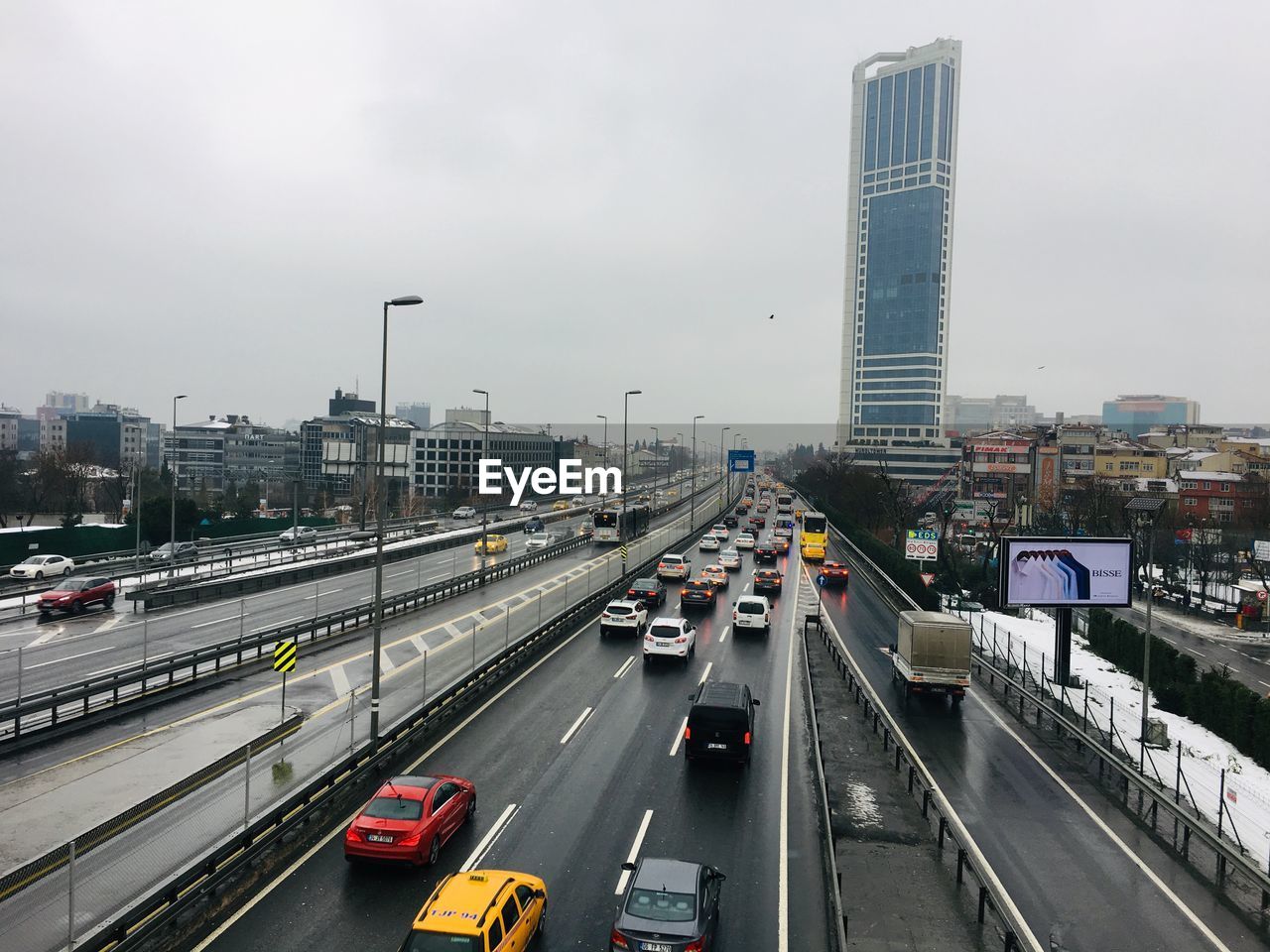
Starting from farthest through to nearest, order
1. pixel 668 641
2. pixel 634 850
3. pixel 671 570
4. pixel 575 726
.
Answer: pixel 671 570, pixel 668 641, pixel 575 726, pixel 634 850

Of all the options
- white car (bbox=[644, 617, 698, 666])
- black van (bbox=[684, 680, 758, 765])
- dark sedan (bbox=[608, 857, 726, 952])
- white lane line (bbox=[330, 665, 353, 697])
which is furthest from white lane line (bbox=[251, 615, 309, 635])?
dark sedan (bbox=[608, 857, 726, 952])

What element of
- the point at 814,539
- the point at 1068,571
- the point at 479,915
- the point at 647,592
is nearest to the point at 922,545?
the point at 1068,571

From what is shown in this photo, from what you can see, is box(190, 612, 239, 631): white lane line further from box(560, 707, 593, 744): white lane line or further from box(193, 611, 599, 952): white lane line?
box(560, 707, 593, 744): white lane line

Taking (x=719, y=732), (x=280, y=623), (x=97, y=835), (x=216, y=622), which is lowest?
(x=216, y=622)

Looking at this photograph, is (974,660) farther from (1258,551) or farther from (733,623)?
(1258,551)

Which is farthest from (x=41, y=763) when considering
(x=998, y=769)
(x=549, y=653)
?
(x=998, y=769)

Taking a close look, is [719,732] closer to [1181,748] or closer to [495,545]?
[1181,748]
